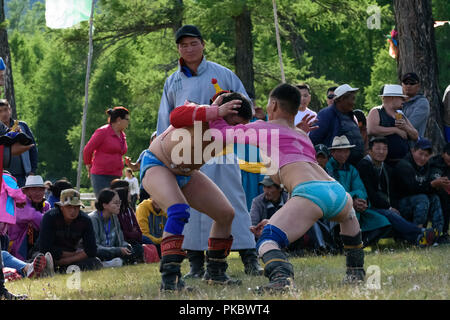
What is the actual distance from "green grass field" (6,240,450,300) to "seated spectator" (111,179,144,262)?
684 millimetres

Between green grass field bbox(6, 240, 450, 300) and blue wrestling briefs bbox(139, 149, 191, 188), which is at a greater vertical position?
blue wrestling briefs bbox(139, 149, 191, 188)

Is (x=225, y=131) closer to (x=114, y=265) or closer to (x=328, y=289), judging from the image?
(x=328, y=289)

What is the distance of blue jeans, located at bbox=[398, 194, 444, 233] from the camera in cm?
938

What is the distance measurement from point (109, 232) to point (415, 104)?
404 centimetres

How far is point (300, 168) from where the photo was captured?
17.6ft

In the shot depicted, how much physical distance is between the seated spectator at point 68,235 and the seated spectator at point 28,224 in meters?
0.55

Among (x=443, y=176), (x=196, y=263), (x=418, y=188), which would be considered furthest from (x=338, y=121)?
(x=196, y=263)

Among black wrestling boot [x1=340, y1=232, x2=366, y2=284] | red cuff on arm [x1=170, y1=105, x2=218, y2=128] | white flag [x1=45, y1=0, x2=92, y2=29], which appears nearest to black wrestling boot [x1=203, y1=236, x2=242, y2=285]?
black wrestling boot [x1=340, y1=232, x2=366, y2=284]

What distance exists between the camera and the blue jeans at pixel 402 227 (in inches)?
354

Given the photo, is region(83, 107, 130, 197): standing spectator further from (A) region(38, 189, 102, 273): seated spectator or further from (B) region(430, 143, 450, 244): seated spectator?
(B) region(430, 143, 450, 244): seated spectator

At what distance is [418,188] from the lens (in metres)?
9.48

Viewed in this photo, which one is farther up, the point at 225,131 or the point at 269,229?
the point at 225,131

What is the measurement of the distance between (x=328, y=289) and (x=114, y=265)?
4309 mm
